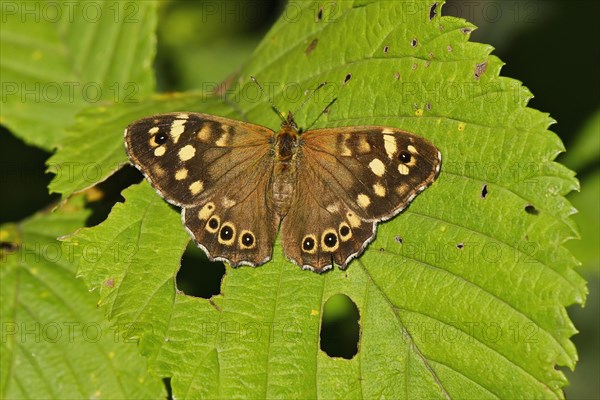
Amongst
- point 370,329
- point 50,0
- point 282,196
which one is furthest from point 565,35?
A: point 50,0

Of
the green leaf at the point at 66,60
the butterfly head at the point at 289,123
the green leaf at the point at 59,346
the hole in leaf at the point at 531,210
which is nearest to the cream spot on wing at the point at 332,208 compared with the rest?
the butterfly head at the point at 289,123

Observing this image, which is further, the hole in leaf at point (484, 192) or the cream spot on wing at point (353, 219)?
the cream spot on wing at point (353, 219)

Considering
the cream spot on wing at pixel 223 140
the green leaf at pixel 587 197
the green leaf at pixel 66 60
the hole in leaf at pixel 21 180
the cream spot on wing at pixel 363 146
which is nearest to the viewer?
the cream spot on wing at pixel 363 146

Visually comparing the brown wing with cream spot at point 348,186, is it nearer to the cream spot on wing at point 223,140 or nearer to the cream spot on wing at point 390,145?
the cream spot on wing at point 390,145

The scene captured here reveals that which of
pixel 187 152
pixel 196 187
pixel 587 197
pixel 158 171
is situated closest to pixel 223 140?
pixel 187 152

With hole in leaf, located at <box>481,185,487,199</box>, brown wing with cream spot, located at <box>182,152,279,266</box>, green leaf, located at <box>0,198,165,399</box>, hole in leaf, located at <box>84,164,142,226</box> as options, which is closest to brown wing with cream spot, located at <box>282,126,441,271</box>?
brown wing with cream spot, located at <box>182,152,279,266</box>

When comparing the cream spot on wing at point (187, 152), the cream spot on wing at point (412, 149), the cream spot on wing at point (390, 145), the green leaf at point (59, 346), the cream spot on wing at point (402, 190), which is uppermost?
the cream spot on wing at point (187, 152)

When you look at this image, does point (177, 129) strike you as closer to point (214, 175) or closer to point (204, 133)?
point (204, 133)
